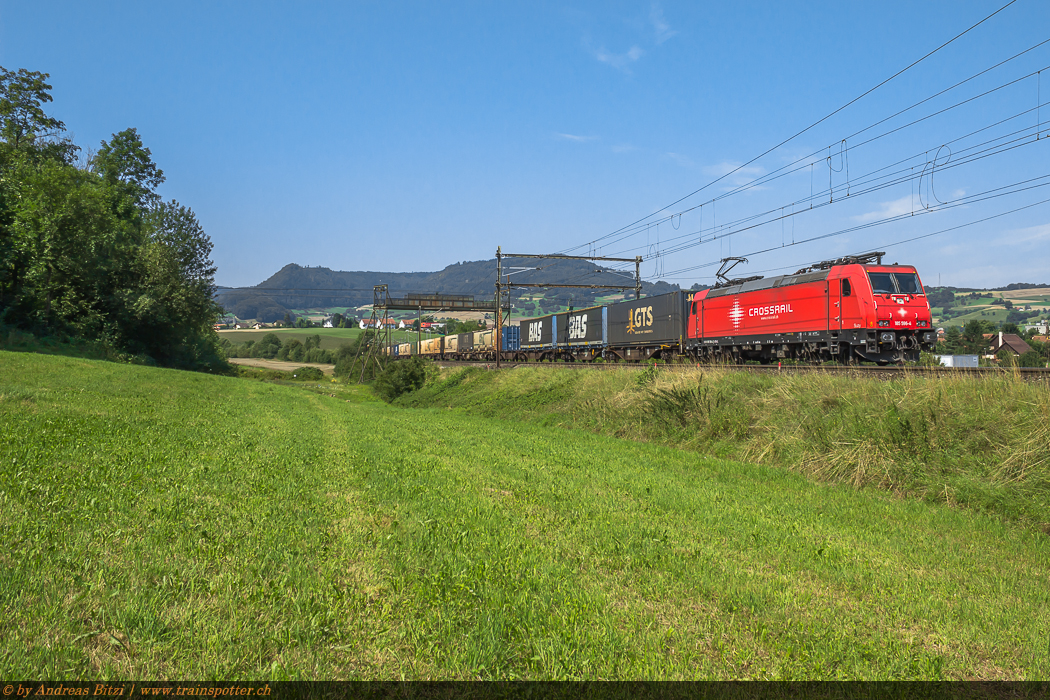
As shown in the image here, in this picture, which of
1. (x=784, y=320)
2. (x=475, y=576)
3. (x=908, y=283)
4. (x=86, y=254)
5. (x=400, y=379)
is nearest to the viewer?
(x=475, y=576)

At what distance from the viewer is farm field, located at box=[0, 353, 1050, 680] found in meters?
Answer: 3.45

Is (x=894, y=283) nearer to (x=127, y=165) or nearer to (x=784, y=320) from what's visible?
(x=784, y=320)

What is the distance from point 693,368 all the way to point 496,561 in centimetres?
1367

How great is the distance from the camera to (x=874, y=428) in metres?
10.1

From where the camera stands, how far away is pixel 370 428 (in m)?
15.8

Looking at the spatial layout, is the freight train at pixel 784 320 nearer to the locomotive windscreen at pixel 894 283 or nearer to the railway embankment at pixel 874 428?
the locomotive windscreen at pixel 894 283

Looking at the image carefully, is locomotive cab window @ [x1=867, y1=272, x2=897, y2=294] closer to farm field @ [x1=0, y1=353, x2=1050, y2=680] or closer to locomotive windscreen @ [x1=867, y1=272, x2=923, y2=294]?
locomotive windscreen @ [x1=867, y1=272, x2=923, y2=294]

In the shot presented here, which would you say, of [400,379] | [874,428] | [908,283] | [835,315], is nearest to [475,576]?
[874,428]

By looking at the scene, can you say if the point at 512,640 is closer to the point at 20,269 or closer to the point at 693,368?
the point at 693,368

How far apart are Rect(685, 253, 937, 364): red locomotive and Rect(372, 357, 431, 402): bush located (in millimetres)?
25087

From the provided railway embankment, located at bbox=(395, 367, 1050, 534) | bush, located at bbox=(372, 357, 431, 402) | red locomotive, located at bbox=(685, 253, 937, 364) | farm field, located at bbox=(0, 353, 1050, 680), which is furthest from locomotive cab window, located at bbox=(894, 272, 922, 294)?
bush, located at bbox=(372, 357, 431, 402)

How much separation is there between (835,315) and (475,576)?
21682 mm

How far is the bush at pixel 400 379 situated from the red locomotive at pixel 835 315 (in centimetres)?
2509

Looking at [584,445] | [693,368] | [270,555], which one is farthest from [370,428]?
[270,555]
